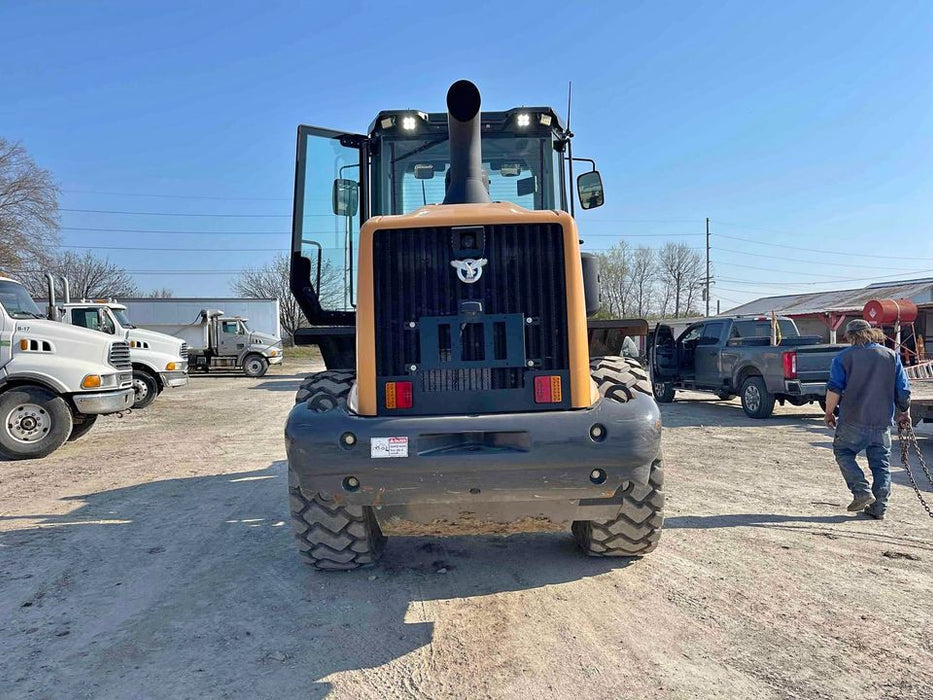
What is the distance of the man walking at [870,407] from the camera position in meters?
5.05

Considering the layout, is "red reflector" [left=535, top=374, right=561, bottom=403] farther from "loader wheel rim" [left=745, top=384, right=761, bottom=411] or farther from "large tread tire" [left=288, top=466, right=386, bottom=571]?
"loader wheel rim" [left=745, top=384, right=761, bottom=411]

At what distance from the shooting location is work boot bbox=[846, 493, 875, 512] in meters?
5.10

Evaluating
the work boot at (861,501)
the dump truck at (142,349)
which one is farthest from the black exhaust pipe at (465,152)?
the dump truck at (142,349)

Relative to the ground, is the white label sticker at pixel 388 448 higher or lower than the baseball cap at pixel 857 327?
lower

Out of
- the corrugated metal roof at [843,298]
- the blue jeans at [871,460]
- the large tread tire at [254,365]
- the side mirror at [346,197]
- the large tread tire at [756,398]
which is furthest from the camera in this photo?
the corrugated metal roof at [843,298]

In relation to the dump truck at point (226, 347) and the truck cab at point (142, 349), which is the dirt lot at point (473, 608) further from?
the dump truck at point (226, 347)

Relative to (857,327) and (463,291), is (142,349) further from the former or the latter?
(857,327)

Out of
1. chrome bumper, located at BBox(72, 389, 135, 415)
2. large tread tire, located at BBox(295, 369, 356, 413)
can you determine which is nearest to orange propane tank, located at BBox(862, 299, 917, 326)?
chrome bumper, located at BBox(72, 389, 135, 415)

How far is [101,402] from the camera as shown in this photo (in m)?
8.62

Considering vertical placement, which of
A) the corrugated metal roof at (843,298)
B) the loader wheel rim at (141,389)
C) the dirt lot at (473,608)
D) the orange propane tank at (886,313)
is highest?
the corrugated metal roof at (843,298)

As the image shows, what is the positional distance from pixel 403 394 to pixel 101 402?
705cm

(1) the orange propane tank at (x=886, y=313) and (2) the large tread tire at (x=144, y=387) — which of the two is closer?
(2) the large tread tire at (x=144, y=387)

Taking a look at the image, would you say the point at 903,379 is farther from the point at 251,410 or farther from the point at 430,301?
the point at 251,410

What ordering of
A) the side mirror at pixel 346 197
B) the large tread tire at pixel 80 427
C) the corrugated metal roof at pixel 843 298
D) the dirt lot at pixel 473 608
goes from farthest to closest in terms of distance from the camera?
the corrugated metal roof at pixel 843 298 < the large tread tire at pixel 80 427 < the side mirror at pixel 346 197 < the dirt lot at pixel 473 608
